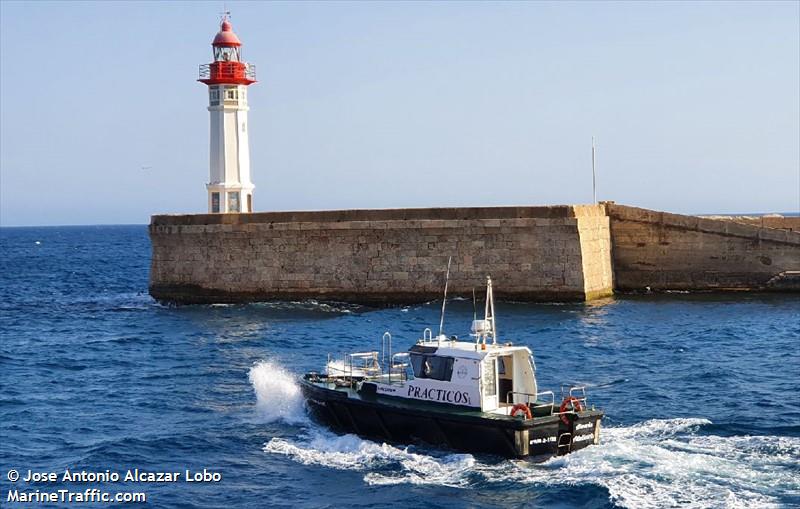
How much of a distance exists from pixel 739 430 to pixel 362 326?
14208 mm

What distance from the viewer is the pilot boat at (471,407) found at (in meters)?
14.7

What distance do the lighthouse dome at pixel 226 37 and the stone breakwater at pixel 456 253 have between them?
7.62 meters

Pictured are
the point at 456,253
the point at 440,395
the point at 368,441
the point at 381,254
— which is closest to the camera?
the point at 440,395

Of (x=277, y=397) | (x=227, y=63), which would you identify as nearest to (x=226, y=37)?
(x=227, y=63)

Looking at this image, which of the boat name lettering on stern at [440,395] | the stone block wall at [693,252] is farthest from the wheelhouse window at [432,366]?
the stone block wall at [693,252]

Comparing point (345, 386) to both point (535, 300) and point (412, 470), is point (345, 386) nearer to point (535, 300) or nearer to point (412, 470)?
point (412, 470)

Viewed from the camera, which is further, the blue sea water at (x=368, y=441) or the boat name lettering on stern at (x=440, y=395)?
the boat name lettering on stern at (x=440, y=395)

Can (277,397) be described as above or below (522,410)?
below

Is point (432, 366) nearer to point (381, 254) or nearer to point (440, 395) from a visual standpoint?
point (440, 395)

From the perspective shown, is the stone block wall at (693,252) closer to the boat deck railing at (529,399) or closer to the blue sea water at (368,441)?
the blue sea water at (368,441)

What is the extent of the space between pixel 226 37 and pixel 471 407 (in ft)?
91.2

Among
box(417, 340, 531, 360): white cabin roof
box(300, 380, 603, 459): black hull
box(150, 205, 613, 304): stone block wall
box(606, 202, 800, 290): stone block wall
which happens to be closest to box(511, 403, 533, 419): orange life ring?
box(300, 380, 603, 459): black hull

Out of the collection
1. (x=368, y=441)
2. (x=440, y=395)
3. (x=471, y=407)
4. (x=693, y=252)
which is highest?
(x=693, y=252)

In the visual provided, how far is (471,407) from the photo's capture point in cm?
1521
